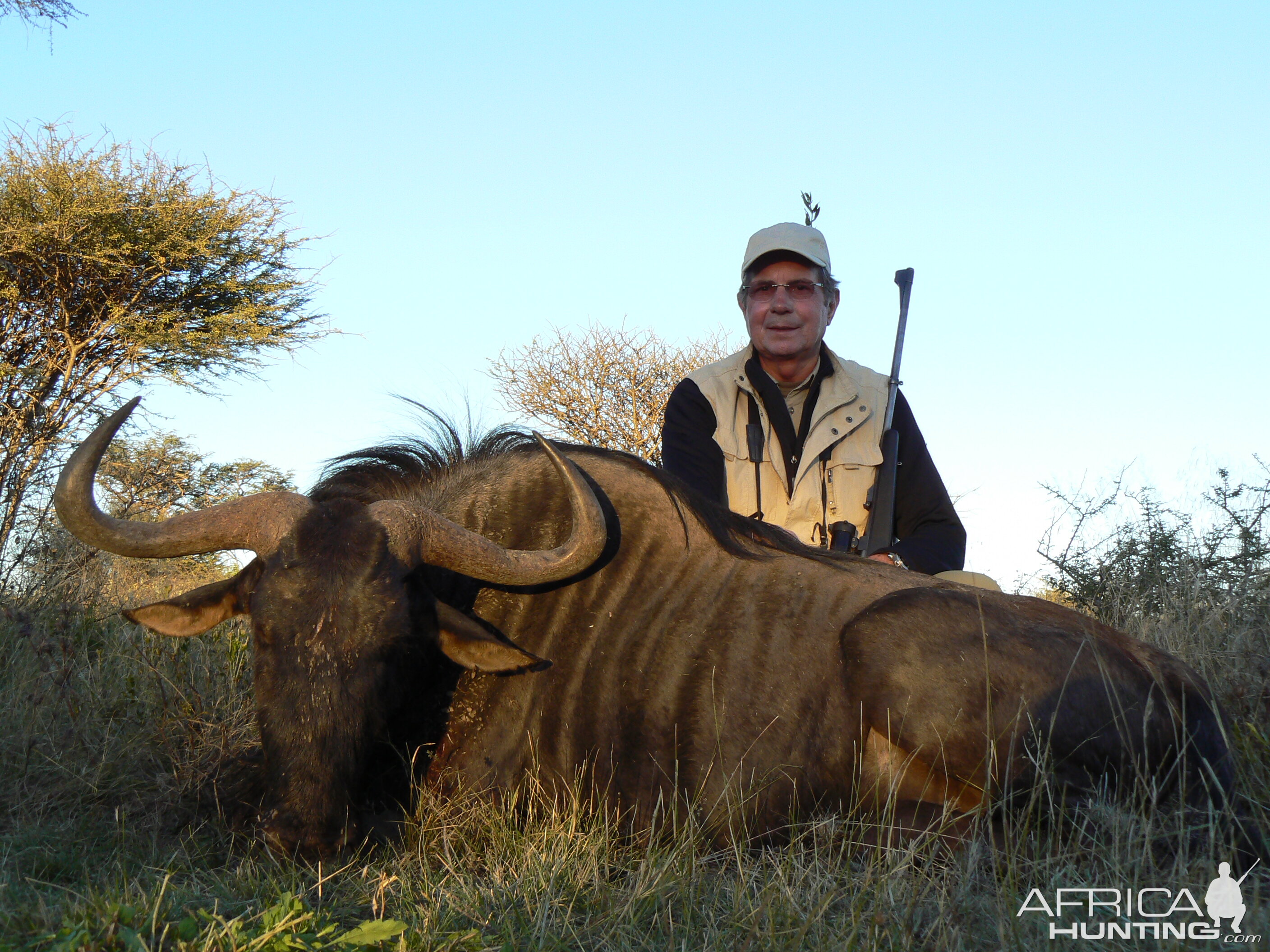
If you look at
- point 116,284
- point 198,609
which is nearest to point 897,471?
point 198,609

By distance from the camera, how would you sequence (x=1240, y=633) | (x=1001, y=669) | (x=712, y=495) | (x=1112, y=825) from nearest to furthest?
1. (x=1112, y=825)
2. (x=1001, y=669)
3. (x=1240, y=633)
4. (x=712, y=495)

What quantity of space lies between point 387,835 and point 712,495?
2.50m

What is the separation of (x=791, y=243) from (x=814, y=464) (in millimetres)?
1124

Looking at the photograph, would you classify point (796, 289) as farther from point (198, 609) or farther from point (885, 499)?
point (198, 609)

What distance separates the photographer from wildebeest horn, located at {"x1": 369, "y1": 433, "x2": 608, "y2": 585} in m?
3.56

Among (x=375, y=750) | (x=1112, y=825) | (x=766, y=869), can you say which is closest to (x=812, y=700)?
(x=766, y=869)

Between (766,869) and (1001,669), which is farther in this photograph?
(1001,669)

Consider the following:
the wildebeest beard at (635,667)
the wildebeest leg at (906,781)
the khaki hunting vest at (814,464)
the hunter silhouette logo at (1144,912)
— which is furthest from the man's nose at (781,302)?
the hunter silhouette logo at (1144,912)

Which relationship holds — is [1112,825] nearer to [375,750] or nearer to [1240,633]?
[375,750]

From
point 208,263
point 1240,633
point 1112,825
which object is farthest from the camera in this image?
point 208,263

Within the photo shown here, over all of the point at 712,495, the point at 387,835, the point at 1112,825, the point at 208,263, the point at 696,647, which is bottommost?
the point at 387,835

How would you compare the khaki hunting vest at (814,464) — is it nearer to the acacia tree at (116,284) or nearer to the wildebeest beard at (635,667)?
the wildebeest beard at (635,667)

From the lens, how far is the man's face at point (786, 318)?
217 inches

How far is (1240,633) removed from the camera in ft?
16.5
